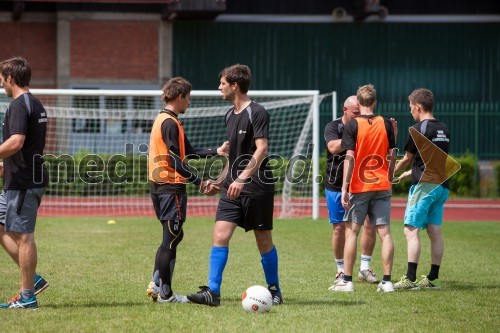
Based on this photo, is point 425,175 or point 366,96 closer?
point 366,96

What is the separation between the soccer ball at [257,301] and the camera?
752 cm

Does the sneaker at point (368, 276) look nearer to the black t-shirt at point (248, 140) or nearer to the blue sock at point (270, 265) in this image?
the blue sock at point (270, 265)

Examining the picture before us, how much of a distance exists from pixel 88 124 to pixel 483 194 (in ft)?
34.9

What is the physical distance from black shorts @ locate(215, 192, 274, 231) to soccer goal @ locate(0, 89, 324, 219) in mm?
9201

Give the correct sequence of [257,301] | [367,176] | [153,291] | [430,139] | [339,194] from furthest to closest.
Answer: [339,194], [430,139], [367,176], [153,291], [257,301]

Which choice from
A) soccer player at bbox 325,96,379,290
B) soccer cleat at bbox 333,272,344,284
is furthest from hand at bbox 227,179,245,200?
soccer player at bbox 325,96,379,290

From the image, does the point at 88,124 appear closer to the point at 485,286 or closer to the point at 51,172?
the point at 51,172

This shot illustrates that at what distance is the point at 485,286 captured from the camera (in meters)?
9.44

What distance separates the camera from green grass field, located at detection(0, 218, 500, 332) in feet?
23.3

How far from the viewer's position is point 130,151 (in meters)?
23.1

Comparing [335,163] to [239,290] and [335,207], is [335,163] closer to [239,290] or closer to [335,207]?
[335,207]

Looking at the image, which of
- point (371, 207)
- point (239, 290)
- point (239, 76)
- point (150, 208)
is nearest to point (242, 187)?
point (239, 76)

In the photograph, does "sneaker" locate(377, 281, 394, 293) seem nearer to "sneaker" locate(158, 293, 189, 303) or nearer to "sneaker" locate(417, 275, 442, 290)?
"sneaker" locate(417, 275, 442, 290)

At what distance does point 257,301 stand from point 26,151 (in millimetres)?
2272
